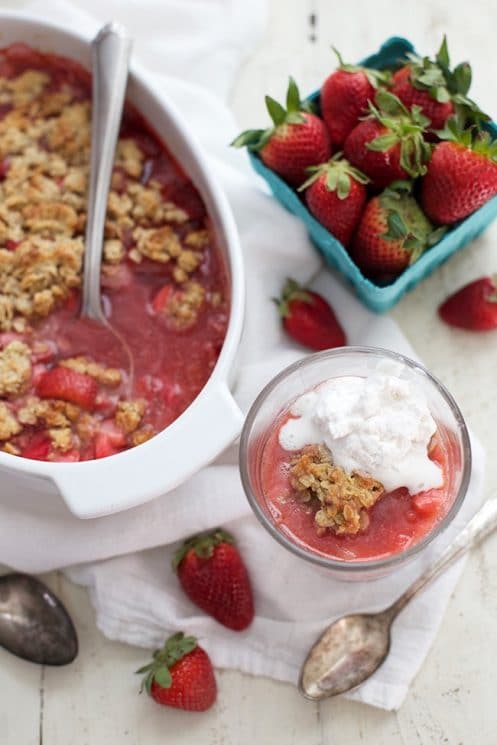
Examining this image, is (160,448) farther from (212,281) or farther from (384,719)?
(384,719)

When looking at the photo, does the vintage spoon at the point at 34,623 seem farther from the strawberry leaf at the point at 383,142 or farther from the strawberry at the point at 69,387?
the strawberry leaf at the point at 383,142

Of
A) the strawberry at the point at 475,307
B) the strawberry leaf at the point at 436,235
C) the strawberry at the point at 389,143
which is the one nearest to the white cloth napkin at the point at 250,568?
Result: the strawberry at the point at 475,307

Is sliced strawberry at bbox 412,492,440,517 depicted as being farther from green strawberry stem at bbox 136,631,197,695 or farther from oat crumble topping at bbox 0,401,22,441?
oat crumble topping at bbox 0,401,22,441

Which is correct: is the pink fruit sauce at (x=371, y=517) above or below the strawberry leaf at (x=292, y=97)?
below

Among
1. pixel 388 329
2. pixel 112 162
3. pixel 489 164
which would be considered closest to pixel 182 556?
pixel 388 329

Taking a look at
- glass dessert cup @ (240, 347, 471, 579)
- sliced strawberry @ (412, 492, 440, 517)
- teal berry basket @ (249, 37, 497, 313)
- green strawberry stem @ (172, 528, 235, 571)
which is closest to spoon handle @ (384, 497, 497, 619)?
glass dessert cup @ (240, 347, 471, 579)

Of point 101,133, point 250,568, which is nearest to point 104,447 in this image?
point 250,568
